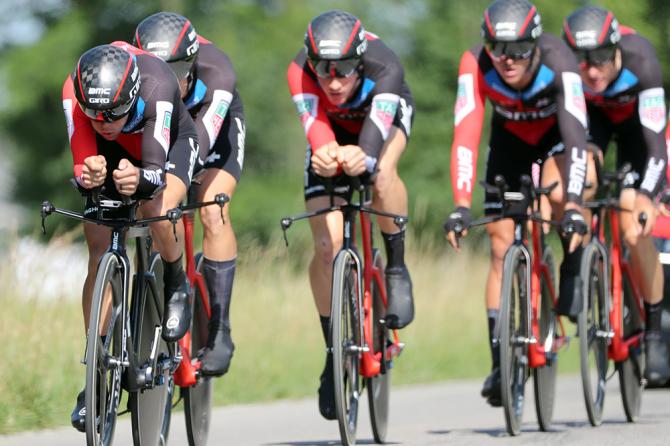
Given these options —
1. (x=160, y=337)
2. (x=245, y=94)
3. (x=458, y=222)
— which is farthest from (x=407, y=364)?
(x=245, y=94)

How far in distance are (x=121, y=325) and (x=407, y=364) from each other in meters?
8.49

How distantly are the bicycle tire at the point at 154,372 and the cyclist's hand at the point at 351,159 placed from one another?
4.16 ft

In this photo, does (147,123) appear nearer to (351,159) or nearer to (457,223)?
(351,159)

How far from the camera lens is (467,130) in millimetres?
9422

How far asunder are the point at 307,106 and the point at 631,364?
3.02 meters

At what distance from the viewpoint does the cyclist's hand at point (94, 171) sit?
6.72m

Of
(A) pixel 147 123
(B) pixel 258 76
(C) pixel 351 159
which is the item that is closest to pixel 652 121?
(C) pixel 351 159

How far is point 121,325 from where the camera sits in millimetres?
6906

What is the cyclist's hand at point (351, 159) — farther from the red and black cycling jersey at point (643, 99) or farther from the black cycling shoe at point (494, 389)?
the red and black cycling jersey at point (643, 99)

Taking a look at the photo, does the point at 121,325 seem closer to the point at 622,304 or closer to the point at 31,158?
the point at 622,304

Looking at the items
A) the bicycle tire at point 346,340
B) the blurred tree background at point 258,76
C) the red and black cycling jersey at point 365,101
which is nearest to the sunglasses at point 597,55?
the red and black cycling jersey at point 365,101

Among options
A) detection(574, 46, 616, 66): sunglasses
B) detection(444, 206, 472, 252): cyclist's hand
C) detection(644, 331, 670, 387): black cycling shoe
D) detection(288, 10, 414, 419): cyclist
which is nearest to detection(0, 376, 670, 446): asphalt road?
detection(644, 331, 670, 387): black cycling shoe

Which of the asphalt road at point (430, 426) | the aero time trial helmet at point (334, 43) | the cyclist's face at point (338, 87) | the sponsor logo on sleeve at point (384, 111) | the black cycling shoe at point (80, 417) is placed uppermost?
the aero time trial helmet at point (334, 43)

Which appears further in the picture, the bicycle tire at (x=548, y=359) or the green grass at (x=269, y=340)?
the green grass at (x=269, y=340)
